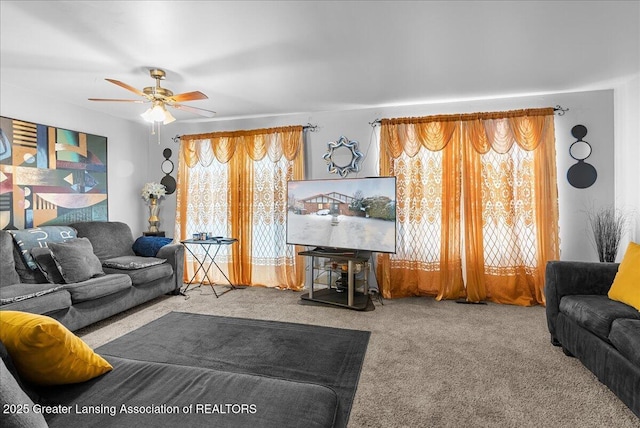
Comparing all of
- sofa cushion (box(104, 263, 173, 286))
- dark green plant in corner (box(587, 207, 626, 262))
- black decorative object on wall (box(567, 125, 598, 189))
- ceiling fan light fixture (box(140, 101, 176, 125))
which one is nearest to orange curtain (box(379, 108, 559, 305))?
black decorative object on wall (box(567, 125, 598, 189))

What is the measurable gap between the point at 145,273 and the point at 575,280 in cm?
409

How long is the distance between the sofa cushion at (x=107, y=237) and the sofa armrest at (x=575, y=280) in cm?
464

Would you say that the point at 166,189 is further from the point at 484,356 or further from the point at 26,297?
the point at 484,356

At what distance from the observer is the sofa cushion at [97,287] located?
2904mm

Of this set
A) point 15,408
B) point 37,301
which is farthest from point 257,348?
point 15,408

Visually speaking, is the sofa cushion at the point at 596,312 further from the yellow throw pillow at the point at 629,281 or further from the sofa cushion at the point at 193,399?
the sofa cushion at the point at 193,399

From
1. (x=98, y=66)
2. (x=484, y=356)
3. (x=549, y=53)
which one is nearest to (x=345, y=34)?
(x=549, y=53)

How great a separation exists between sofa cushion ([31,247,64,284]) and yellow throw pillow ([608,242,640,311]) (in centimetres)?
460

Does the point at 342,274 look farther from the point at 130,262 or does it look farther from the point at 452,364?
the point at 130,262

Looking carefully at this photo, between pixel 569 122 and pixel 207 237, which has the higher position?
pixel 569 122

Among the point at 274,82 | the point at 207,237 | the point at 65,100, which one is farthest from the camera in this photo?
the point at 207,237

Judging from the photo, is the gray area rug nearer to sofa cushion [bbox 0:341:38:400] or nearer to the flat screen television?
the flat screen television

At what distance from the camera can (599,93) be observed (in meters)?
3.69

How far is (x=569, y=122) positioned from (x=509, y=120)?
2.10 feet
